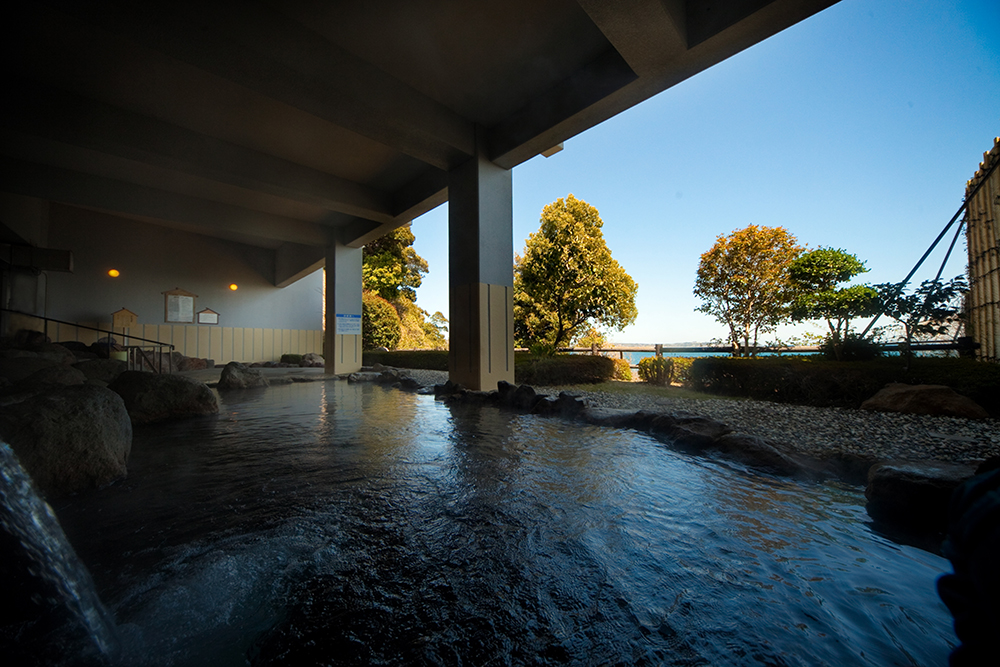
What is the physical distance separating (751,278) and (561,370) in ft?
24.0

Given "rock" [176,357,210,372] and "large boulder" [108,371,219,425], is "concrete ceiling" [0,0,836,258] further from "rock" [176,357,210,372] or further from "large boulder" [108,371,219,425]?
"rock" [176,357,210,372]

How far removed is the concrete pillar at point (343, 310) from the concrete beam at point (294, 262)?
3.21 ft

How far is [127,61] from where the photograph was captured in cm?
445

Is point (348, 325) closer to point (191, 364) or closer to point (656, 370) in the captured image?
point (191, 364)

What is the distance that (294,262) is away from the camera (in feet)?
41.4

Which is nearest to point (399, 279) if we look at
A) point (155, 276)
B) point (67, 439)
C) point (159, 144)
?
point (155, 276)

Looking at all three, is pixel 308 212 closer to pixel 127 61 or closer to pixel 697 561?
pixel 127 61

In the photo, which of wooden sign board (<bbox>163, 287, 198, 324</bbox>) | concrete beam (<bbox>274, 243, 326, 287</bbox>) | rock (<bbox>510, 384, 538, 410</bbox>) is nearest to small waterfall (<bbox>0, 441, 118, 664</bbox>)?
rock (<bbox>510, 384, 538, 410</bbox>)

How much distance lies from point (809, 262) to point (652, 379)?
204 inches

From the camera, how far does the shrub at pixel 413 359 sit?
34.1 feet

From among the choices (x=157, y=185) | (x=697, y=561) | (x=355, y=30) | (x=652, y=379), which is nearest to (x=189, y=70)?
(x=355, y=30)

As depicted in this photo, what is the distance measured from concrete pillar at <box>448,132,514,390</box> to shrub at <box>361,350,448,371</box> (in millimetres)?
4264

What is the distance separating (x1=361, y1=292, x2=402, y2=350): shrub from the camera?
46.4ft

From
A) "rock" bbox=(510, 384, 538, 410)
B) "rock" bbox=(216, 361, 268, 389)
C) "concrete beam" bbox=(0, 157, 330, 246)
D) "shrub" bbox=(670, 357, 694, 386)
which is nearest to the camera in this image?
"rock" bbox=(510, 384, 538, 410)
